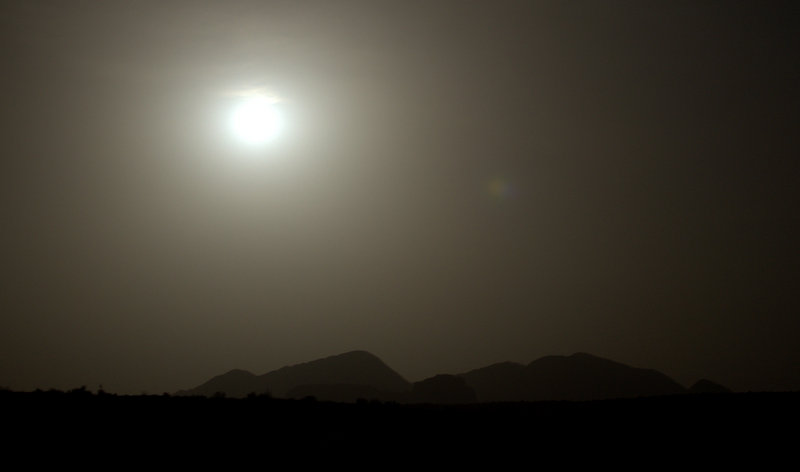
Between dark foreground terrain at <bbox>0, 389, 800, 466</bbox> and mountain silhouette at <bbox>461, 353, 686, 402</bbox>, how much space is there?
132 m

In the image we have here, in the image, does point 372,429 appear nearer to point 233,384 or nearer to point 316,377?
point 316,377

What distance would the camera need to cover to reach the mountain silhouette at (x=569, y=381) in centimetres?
15125

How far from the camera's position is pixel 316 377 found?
184 metres

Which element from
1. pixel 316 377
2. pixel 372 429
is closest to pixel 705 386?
pixel 316 377

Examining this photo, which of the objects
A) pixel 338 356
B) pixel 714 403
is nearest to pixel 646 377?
pixel 338 356

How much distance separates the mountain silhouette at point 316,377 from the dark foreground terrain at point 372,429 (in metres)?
153

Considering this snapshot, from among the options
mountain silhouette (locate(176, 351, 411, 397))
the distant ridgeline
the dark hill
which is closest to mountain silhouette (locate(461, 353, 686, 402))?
the distant ridgeline

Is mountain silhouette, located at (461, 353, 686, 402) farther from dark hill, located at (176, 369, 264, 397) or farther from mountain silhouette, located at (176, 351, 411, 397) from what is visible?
dark hill, located at (176, 369, 264, 397)

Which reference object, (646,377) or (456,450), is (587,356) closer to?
(646,377)

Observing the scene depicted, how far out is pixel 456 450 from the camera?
58.4 ft

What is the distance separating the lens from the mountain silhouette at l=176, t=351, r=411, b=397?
579 ft

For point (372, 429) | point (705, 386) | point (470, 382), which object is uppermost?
point (470, 382)

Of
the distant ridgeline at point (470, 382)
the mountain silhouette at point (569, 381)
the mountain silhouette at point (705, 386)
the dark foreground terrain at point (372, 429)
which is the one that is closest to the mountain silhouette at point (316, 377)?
the distant ridgeline at point (470, 382)

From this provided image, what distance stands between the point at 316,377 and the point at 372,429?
171096 mm
